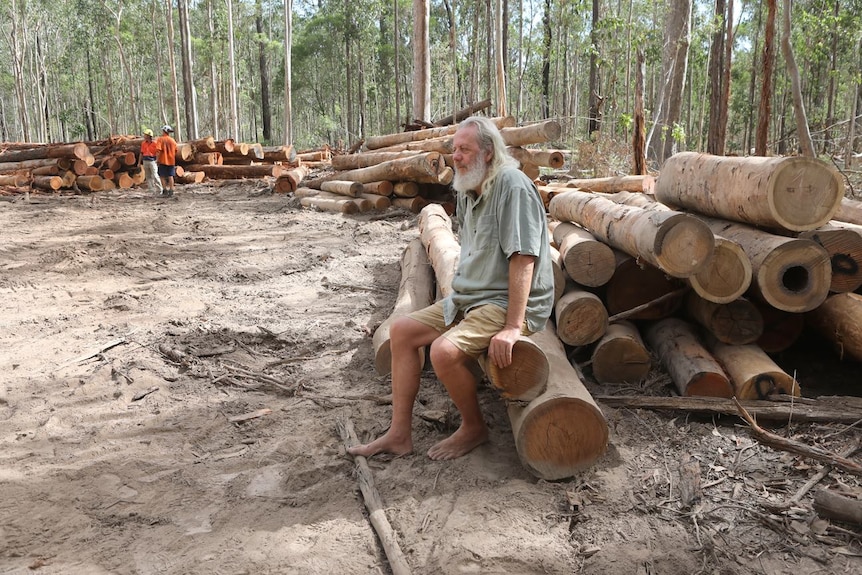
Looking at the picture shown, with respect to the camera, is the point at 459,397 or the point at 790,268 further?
the point at 790,268

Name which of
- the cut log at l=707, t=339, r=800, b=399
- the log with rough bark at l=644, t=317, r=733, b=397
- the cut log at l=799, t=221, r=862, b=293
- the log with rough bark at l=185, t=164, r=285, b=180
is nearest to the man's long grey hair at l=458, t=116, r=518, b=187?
the log with rough bark at l=644, t=317, r=733, b=397

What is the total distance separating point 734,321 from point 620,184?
4.88 meters

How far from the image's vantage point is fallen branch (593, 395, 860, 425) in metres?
3.57

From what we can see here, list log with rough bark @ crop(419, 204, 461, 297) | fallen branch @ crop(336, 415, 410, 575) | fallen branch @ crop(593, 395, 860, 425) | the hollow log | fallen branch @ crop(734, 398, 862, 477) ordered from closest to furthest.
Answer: fallen branch @ crop(336, 415, 410, 575), fallen branch @ crop(734, 398, 862, 477), fallen branch @ crop(593, 395, 860, 425), the hollow log, log with rough bark @ crop(419, 204, 461, 297)

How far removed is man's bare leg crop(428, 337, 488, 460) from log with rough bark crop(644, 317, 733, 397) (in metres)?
1.32

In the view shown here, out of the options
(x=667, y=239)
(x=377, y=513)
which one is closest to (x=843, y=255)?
(x=667, y=239)

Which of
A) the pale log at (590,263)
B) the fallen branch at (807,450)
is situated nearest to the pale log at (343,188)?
the pale log at (590,263)

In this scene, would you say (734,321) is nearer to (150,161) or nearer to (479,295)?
(479,295)

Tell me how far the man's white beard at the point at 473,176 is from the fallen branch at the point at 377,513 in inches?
60.9

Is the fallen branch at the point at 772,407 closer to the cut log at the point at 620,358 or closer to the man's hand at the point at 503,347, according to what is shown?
the cut log at the point at 620,358

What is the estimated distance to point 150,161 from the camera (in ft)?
50.8

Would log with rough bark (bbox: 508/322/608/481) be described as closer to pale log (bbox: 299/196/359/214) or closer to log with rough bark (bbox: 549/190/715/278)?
log with rough bark (bbox: 549/190/715/278)

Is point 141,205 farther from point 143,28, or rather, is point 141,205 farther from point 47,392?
point 143,28

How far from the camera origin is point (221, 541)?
9.27 feet
